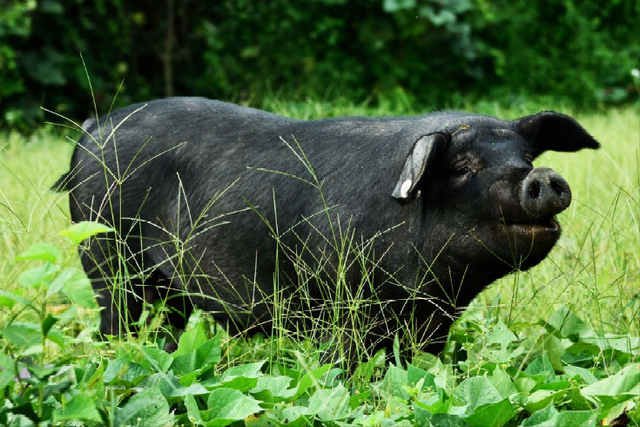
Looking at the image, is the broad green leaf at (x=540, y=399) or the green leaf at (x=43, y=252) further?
the broad green leaf at (x=540, y=399)

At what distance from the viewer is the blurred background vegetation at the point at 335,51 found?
1052cm

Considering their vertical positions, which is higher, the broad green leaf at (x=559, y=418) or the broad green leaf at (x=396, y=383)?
the broad green leaf at (x=559, y=418)

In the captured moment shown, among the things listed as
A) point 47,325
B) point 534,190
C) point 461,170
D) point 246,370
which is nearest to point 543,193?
point 534,190

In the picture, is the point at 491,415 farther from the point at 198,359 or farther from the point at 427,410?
the point at 198,359

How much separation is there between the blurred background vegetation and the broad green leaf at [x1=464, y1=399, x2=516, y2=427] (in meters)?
8.07

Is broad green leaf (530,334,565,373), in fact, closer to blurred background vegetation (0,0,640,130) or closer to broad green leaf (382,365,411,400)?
broad green leaf (382,365,411,400)

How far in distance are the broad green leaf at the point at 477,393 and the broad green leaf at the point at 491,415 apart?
0.34 ft

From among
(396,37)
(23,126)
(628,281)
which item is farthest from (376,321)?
(396,37)

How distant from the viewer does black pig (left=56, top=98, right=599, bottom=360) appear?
113 inches

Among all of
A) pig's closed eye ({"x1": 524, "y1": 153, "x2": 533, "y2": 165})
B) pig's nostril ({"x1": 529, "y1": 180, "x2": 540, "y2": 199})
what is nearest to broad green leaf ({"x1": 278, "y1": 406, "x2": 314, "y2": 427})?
pig's nostril ({"x1": 529, "y1": 180, "x2": 540, "y2": 199})

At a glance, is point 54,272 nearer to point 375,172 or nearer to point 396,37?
point 375,172

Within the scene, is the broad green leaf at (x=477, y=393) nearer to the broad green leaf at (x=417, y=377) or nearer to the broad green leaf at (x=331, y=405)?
the broad green leaf at (x=417, y=377)

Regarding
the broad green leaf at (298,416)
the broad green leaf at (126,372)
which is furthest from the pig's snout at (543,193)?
the broad green leaf at (126,372)

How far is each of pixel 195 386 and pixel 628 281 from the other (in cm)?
226
